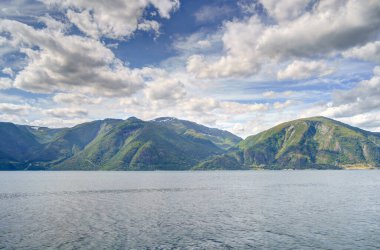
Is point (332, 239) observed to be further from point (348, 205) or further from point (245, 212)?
point (348, 205)

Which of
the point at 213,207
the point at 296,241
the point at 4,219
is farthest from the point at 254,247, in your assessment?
the point at 4,219

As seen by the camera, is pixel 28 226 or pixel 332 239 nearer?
pixel 332 239

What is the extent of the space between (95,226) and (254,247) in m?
39.8

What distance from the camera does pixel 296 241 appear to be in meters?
58.6

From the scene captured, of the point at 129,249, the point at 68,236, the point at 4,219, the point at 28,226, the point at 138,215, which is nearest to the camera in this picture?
the point at 129,249

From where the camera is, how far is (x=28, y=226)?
240 ft

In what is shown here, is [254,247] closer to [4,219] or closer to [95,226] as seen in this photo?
[95,226]

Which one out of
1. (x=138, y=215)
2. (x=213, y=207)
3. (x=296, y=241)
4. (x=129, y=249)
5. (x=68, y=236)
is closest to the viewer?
(x=129, y=249)

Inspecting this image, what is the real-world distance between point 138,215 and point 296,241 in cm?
4876

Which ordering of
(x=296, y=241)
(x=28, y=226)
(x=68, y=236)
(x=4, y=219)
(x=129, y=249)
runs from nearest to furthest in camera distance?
(x=129, y=249)
(x=296, y=241)
(x=68, y=236)
(x=28, y=226)
(x=4, y=219)

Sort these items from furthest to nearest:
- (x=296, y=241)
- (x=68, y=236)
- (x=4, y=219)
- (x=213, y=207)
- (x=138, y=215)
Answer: (x=213, y=207), (x=138, y=215), (x=4, y=219), (x=68, y=236), (x=296, y=241)

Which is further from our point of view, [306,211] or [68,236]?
[306,211]

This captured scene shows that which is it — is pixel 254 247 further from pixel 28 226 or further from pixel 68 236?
pixel 28 226

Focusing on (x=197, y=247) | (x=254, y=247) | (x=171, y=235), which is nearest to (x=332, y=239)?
(x=254, y=247)
